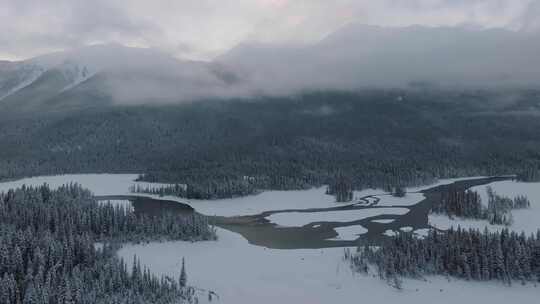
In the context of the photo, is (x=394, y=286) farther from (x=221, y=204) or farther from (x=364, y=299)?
(x=221, y=204)

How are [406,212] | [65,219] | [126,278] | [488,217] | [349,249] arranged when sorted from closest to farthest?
[126,278]
[349,249]
[65,219]
[488,217]
[406,212]

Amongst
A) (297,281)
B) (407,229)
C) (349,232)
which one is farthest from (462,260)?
(407,229)

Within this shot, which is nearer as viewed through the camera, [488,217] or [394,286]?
[394,286]

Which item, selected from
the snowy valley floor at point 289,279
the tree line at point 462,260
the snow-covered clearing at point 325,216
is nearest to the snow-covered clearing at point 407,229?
the snow-covered clearing at point 325,216

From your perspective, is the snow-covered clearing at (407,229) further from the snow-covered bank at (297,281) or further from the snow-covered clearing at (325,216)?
the snow-covered bank at (297,281)

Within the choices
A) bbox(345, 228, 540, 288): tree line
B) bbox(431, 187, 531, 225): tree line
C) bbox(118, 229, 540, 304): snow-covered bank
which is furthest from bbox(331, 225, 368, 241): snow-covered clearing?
bbox(431, 187, 531, 225): tree line

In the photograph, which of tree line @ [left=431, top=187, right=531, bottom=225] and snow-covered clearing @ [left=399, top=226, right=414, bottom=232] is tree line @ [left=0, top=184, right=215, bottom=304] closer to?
snow-covered clearing @ [left=399, top=226, right=414, bottom=232]

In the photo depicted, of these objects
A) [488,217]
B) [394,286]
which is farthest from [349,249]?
[488,217]
